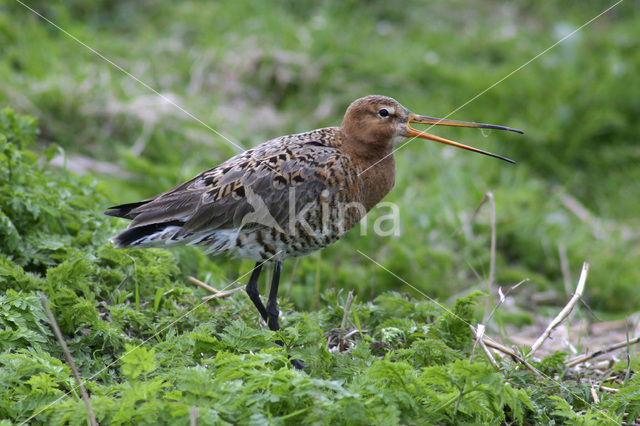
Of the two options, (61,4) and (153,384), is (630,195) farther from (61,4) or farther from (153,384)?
(61,4)

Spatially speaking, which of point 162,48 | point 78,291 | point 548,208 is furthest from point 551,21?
point 78,291

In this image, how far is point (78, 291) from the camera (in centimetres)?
386

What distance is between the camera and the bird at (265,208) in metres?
3.84

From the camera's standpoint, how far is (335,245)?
6031mm

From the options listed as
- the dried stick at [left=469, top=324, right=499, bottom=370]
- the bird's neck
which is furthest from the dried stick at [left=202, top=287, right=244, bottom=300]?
the dried stick at [left=469, top=324, right=499, bottom=370]

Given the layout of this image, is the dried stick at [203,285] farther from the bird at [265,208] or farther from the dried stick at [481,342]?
the dried stick at [481,342]

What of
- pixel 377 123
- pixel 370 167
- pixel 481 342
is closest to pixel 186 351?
pixel 481 342

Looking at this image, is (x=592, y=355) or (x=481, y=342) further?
(x=592, y=355)

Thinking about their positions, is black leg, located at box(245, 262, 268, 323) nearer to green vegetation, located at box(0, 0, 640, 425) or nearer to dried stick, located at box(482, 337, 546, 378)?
green vegetation, located at box(0, 0, 640, 425)

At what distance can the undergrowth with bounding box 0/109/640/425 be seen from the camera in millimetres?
2729

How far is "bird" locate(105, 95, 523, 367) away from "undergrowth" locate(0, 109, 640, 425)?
0.27 m

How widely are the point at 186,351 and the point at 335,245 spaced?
9.31 feet

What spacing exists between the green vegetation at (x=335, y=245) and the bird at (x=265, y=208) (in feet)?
0.84

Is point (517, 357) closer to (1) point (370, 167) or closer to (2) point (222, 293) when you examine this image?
(1) point (370, 167)
